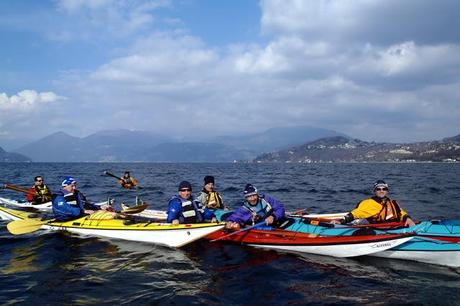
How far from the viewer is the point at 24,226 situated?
13.5 meters

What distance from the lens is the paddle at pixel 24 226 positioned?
523 inches

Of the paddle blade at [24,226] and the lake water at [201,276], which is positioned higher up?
the paddle blade at [24,226]

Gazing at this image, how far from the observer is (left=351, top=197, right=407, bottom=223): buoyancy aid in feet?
36.7

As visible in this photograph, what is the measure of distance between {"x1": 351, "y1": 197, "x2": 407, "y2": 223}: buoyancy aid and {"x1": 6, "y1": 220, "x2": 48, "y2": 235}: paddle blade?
11.0m

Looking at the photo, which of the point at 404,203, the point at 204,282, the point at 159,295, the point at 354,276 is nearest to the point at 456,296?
the point at 354,276

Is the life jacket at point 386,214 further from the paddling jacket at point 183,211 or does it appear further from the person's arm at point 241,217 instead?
the paddling jacket at point 183,211

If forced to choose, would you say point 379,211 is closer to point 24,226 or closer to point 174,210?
point 174,210

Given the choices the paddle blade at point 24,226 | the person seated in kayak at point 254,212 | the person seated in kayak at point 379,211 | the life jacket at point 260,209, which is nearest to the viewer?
the person seated in kayak at point 379,211

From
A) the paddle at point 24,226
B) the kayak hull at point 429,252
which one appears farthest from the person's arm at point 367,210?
the paddle at point 24,226

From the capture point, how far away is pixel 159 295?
334 inches

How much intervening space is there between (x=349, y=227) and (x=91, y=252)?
26.1 feet

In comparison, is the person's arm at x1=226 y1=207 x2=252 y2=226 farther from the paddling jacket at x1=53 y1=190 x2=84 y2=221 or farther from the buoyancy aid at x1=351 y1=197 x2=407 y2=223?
the paddling jacket at x1=53 y1=190 x2=84 y2=221

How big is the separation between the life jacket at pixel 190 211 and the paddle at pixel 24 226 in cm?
552

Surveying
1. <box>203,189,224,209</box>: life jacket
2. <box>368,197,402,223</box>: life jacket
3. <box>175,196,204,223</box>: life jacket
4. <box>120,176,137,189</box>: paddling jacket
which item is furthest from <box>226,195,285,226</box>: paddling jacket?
<box>120,176,137,189</box>: paddling jacket
